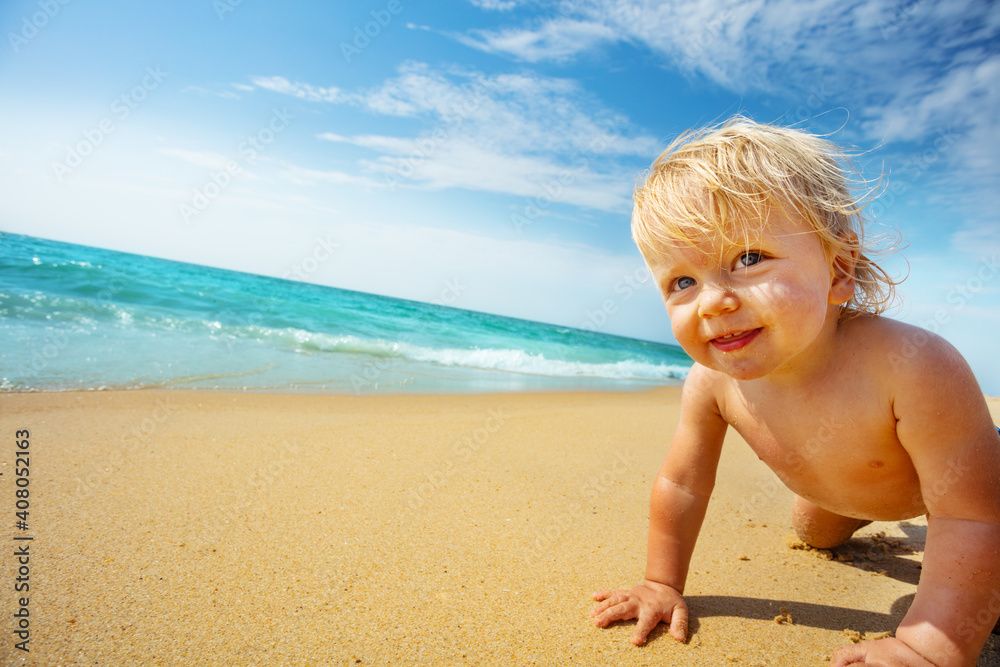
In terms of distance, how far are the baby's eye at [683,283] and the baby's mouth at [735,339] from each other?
162 mm

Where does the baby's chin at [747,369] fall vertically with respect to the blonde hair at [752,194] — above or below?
below

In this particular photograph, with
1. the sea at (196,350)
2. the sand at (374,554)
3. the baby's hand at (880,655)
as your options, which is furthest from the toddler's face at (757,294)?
the sea at (196,350)

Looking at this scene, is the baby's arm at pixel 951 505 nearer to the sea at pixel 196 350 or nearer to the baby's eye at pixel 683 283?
the baby's eye at pixel 683 283

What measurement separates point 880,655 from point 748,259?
1004 millimetres

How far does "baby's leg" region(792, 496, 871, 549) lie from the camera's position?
7.00 feet

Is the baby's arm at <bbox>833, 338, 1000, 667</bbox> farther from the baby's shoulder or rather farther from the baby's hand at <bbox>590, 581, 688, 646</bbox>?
the baby's hand at <bbox>590, 581, 688, 646</bbox>

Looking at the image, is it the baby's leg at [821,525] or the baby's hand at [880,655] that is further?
the baby's leg at [821,525]

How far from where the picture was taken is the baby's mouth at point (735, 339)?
4.42ft

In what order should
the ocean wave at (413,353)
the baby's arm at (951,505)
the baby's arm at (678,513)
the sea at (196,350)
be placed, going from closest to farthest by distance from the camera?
the baby's arm at (951,505), the baby's arm at (678,513), the sea at (196,350), the ocean wave at (413,353)

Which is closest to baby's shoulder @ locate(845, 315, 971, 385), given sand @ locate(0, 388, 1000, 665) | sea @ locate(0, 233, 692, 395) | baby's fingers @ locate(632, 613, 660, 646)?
sand @ locate(0, 388, 1000, 665)

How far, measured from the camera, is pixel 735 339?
1373mm

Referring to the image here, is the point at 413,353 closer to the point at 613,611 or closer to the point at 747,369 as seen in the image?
the point at 613,611

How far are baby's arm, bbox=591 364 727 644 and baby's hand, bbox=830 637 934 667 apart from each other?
1.26ft

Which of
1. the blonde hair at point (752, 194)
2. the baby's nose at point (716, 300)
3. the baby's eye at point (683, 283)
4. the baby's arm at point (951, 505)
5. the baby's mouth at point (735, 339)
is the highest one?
the blonde hair at point (752, 194)
